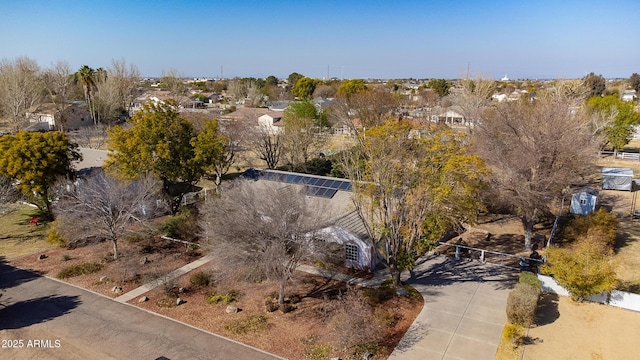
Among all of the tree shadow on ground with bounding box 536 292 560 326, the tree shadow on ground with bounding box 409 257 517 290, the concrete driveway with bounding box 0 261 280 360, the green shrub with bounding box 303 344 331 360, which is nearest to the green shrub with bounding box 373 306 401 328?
the green shrub with bounding box 303 344 331 360

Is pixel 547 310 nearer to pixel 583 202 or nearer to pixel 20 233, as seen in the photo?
pixel 583 202

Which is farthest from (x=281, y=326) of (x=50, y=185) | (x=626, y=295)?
(x=50, y=185)

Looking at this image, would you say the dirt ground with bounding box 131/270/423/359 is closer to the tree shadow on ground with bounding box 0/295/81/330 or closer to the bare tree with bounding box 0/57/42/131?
the tree shadow on ground with bounding box 0/295/81/330

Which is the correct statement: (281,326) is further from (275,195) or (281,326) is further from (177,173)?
(177,173)

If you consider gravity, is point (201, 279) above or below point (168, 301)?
above

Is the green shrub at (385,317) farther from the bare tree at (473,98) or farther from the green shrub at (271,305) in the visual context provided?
the bare tree at (473,98)

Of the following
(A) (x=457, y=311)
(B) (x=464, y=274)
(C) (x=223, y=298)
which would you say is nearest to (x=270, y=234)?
(C) (x=223, y=298)
